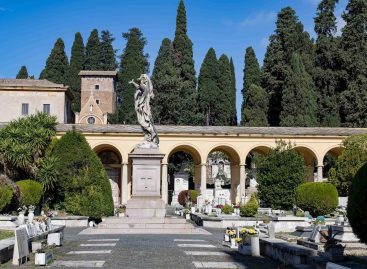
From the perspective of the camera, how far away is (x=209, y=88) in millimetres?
64562

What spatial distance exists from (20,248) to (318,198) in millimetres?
18373

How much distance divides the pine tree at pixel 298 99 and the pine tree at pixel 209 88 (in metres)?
9.33

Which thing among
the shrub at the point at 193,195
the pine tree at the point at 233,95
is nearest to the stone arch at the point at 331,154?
the shrub at the point at 193,195

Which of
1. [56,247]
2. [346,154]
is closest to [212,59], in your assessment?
[346,154]

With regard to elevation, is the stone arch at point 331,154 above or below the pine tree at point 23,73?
below

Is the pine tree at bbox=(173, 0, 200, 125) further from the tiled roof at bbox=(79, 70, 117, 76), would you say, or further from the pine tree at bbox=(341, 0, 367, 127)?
the tiled roof at bbox=(79, 70, 117, 76)

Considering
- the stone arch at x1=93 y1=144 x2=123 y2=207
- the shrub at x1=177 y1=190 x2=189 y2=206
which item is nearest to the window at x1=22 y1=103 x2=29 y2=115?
the stone arch at x1=93 y1=144 x2=123 y2=207

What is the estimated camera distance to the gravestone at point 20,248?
11906 millimetres

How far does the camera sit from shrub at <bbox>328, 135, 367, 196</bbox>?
124ft

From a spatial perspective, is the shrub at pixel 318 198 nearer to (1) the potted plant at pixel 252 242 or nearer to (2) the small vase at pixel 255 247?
(1) the potted plant at pixel 252 242

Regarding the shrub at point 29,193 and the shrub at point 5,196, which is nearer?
the shrub at point 5,196

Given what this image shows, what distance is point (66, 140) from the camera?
3083 cm

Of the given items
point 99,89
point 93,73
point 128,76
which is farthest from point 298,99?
point 93,73

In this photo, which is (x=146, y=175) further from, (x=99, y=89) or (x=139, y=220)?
(x=99, y=89)
